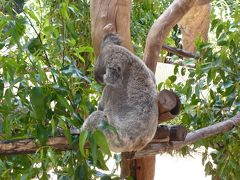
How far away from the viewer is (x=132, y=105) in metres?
1.53

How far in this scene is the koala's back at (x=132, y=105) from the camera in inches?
58.3

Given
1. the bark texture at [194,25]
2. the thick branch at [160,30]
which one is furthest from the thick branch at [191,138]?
the bark texture at [194,25]

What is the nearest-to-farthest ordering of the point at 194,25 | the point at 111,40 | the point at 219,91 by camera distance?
the point at 111,40, the point at 219,91, the point at 194,25

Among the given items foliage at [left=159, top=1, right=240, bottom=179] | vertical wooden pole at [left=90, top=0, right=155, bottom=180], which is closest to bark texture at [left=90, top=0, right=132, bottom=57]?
vertical wooden pole at [left=90, top=0, right=155, bottom=180]

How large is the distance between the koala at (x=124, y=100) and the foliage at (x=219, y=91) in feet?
1.60

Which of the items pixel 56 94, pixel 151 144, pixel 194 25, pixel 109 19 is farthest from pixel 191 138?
pixel 194 25

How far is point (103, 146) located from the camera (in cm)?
111

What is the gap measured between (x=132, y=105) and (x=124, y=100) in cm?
4

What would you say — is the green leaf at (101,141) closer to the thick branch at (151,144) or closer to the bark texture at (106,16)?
the thick branch at (151,144)

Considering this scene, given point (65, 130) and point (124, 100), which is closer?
point (65, 130)

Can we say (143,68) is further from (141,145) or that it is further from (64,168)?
(64,168)

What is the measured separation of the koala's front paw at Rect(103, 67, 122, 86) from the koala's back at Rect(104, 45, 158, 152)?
0.04 metres

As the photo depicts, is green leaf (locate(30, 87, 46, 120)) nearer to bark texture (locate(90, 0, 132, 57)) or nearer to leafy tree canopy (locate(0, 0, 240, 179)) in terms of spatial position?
leafy tree canopy (locate(0, 0, 240, 179))

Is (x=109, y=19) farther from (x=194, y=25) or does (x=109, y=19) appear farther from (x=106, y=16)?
(x=194, y=25)
